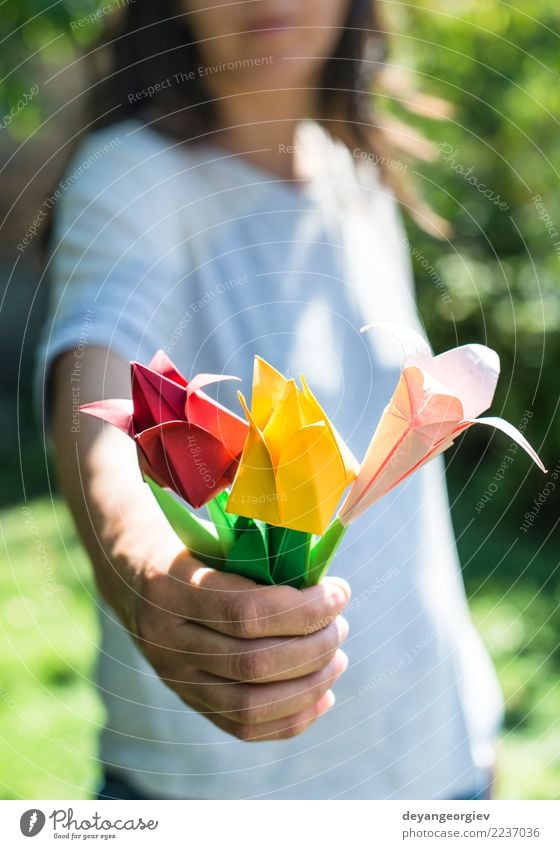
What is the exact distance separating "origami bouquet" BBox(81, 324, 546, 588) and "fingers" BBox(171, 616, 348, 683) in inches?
2.1

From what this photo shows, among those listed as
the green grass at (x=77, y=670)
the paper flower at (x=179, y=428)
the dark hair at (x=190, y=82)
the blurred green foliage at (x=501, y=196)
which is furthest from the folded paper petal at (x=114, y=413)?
the blurred green foliage at (x=501, y=196)

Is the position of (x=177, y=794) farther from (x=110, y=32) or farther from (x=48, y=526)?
(x=48, y=526)

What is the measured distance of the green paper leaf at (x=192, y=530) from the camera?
1.18ft

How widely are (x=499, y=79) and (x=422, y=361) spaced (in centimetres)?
108

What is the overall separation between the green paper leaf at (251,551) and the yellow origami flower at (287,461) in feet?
0.08

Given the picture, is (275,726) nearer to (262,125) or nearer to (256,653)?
(256,653)

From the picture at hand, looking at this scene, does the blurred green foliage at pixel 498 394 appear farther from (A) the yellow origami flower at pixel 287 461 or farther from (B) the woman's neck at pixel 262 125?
(A) the yellow origami flower at pixel 287 461

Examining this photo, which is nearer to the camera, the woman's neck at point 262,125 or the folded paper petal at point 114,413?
the folded paper petal at point 114,413

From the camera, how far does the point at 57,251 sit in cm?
52

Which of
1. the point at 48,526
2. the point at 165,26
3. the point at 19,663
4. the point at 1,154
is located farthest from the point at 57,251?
the point at 1,154

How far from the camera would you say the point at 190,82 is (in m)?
0.56

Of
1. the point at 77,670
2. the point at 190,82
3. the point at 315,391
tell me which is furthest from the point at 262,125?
the point at 77,670

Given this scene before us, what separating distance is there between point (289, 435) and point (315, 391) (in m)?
0.21
